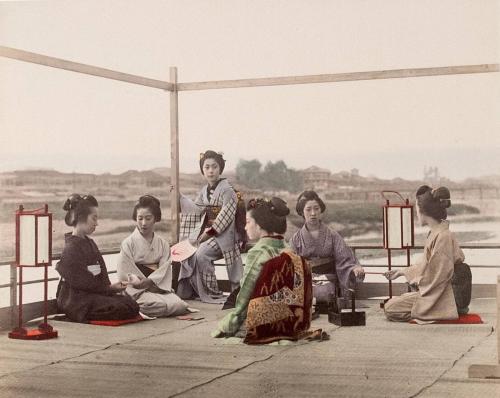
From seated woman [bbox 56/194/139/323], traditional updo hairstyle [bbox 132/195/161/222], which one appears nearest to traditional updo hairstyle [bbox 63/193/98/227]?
seated woman [bbox 56/194/139/323]

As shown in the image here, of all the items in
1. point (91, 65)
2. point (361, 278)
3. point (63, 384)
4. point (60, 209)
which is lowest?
point (63, 384)

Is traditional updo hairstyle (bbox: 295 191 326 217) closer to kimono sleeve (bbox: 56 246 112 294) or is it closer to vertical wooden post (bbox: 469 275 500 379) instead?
kimono sleeve (bbox: 56 246 112 294)

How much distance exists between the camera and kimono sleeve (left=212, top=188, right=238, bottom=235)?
6637 mm

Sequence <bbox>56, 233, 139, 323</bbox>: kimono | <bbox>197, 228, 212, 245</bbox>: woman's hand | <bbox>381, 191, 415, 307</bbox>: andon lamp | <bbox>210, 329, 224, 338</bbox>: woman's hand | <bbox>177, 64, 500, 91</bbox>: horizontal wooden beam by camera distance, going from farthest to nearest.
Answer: <bbox>197, 228, 212, 245</bbox>: woman's hand → <bbox>381, 191, 415, 307</bbox>: andon lamp → <bbox>56, 233, 139, 323</bbox>: kimono → <bbox>177, 64, 500, 91</bbox>: horizontal wooden beam → <bbox>210, 329, 224, 338</bbox>: woman's hand

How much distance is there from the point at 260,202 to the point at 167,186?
82.6 inches

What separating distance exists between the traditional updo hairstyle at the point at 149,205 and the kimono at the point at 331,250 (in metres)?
1.07

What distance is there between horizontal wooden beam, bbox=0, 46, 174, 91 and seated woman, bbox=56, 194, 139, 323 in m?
0.91

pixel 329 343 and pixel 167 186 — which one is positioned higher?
pixel 167 186

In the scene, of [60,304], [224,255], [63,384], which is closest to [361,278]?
[224,255]

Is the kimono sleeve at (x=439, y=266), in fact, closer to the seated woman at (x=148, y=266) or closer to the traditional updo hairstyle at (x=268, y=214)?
the traditional updo hairstyle at (x=268, y=214)

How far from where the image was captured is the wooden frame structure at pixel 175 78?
5.32 meters

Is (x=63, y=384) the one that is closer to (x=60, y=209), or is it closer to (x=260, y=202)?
(x=260, y=202)

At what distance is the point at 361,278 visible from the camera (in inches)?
241

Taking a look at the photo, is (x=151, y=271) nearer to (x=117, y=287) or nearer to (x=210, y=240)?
(x=117, y=287)
